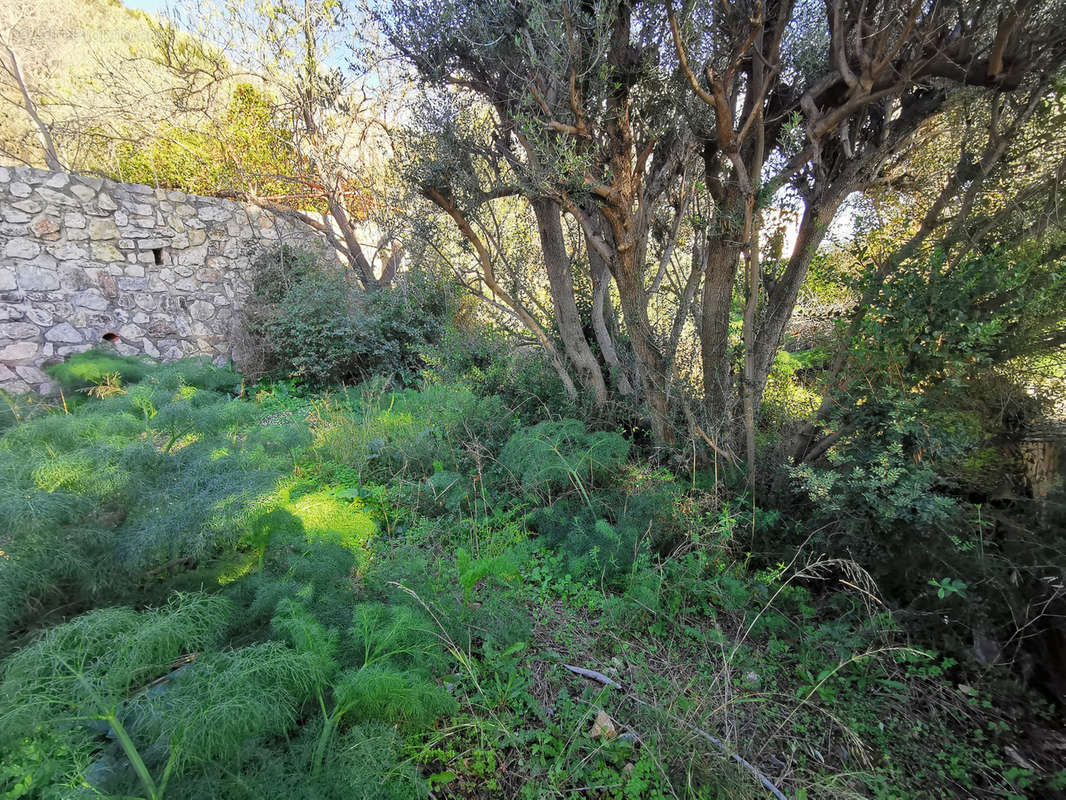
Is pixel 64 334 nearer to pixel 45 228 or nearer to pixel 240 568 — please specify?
pixel 45 228

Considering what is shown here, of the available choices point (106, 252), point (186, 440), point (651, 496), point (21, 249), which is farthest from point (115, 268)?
point (651, 496)

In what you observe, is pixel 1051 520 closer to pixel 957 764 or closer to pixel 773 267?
pixel 957 764

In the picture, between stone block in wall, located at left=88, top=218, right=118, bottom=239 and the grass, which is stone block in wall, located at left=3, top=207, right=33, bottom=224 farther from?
the grass

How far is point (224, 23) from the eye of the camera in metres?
6.62

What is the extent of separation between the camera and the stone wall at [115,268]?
560 cm

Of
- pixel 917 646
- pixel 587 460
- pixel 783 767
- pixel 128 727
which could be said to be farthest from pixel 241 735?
pixel 917 646

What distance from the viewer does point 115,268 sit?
247 inches

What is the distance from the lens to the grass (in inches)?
53.2

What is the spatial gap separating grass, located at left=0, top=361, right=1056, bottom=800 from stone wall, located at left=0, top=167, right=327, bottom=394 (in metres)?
4.31

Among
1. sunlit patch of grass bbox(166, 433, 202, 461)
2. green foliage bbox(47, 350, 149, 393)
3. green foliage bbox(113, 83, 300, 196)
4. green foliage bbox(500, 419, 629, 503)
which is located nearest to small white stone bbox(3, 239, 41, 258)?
green foliage bbox(47, 350, 149, 393)

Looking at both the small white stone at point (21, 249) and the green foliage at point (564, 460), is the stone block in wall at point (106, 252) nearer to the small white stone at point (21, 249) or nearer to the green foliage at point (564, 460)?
the small white stone at point (21, 249)

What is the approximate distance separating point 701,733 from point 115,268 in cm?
812

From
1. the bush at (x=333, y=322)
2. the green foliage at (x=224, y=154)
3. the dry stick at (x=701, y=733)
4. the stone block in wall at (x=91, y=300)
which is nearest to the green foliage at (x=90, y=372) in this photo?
the stone block in wall at (x=91, y=300)

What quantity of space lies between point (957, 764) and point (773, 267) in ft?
9.02
